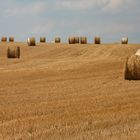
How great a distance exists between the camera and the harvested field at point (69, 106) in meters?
7.87

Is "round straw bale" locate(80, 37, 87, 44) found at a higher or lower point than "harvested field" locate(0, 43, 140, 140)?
higher

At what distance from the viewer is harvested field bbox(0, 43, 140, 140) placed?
787 cm

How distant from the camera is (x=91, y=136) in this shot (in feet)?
24.5

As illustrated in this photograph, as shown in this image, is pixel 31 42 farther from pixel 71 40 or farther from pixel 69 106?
pixel 69 106

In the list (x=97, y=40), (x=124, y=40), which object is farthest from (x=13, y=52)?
(x=124, y=40)

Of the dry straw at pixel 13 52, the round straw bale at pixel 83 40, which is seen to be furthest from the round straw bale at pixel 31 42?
the dry straw at pixel 13 52

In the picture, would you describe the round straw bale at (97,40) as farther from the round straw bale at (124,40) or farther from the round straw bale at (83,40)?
the round straw bale at (124,40)

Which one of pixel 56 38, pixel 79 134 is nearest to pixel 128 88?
pixel 79 134

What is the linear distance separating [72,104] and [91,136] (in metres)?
3.38

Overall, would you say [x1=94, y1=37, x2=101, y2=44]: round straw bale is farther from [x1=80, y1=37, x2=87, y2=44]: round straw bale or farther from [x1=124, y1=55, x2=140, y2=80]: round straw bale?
[x1=124, y1=55, x2=140, y2=80]: round straw bale

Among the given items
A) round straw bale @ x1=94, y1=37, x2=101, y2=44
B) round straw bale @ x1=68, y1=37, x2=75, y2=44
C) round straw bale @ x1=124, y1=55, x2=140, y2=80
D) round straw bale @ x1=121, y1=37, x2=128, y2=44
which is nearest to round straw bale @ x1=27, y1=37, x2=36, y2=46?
round straw bale @ x1=68, y1=37, x2=75, y2=44

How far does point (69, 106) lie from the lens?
10.5m

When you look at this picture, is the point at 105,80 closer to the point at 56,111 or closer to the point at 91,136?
the point at 56,111

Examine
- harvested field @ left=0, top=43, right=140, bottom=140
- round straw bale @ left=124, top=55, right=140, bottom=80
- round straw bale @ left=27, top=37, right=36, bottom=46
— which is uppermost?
round straw bale @ left=27, top=37, right=36, bottom=46
